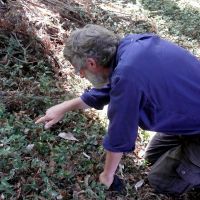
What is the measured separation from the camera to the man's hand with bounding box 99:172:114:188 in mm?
3539

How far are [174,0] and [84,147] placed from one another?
574 centimetres

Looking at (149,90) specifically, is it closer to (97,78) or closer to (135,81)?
(135,81)

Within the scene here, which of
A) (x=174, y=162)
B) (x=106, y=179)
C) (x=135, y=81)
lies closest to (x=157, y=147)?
(x=174, y=162)

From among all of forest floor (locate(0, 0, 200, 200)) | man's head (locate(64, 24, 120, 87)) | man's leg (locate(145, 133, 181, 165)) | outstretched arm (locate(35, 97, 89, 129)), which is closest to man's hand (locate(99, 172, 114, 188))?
forest floor (locate(0, 0, 200, 200))

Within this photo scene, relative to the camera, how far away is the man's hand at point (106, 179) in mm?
3539

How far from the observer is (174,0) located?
880cm

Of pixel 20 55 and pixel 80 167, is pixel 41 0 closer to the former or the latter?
pixel 20 55

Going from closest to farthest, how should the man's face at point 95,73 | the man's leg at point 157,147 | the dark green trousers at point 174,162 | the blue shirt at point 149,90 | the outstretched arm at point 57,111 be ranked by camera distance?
the blue shirt at point 149,90 → the man's face at point 95,73 → the outstretched arm at point 57,111 → the dark green trousers at point 174,162 → the man's leg at point 157,147

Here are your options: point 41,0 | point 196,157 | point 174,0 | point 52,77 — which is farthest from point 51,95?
point 174,0

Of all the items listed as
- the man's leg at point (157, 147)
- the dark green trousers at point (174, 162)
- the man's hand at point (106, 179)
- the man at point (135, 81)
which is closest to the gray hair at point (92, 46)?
the man at point (135, 81)

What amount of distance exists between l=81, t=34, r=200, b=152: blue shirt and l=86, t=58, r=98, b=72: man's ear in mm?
157

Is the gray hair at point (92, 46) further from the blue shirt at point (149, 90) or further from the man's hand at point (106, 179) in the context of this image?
the man's hand at point (106, 179)

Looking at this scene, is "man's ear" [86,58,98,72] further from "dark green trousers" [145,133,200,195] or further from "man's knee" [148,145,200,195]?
"man's knee" [148,145,200,195]

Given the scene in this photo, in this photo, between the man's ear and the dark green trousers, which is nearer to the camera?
the man's ear
